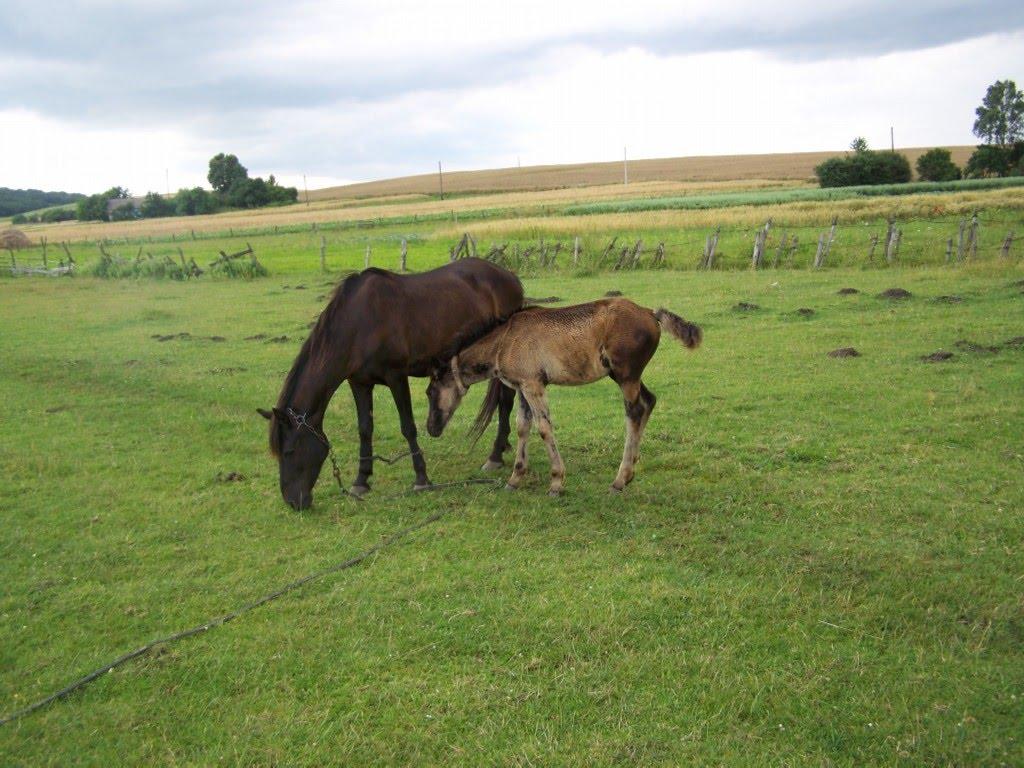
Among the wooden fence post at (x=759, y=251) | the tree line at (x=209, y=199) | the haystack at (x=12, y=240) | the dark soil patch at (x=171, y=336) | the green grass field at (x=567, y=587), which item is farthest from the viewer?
the tree line at (x=209, y=199)

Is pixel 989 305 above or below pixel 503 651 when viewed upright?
above

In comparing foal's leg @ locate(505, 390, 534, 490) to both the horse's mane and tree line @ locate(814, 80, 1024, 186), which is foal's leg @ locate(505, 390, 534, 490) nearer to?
the horse's mane

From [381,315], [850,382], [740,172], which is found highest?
[740,172]

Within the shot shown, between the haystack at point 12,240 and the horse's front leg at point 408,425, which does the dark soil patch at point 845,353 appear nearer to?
the horse's front leg at point 408,425

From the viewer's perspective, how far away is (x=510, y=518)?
7145mm

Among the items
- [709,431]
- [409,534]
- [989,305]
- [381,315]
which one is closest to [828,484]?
[709,431]

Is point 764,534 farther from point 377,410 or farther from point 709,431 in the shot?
point 377,410

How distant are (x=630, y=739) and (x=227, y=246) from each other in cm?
4800

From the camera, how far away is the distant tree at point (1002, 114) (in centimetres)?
7656

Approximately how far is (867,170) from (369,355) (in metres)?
60.1

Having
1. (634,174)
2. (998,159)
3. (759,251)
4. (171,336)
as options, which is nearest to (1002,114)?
(998,159)

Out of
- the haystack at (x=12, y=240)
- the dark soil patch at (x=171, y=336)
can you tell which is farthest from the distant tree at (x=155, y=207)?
the dark soil patch at (x=171, y=336)

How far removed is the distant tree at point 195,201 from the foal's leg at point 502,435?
3626 inches

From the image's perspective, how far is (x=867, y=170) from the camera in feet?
195
